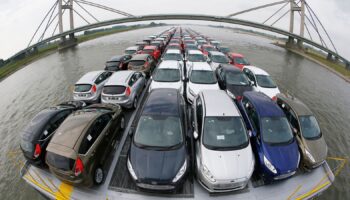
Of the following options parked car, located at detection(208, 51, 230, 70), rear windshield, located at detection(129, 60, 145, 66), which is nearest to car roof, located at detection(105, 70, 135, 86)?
rear windshield, located at detection(129, 60, 145, 66)

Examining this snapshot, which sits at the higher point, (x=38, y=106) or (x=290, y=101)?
(x=290, y=101)

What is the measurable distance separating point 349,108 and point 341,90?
4.71 m

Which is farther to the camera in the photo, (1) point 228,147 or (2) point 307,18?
(2) point 307,18

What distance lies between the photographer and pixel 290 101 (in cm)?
767

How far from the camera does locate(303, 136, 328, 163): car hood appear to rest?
5.74 meters

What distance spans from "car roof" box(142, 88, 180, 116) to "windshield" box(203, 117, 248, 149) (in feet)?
4.08

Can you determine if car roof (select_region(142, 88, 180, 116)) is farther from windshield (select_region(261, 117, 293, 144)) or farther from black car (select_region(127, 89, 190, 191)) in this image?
windshield (select_region(261, 117, 293, 144))

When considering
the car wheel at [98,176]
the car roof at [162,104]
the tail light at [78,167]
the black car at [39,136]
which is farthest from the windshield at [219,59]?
the tail light at [78,167]

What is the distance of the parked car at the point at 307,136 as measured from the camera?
575cm

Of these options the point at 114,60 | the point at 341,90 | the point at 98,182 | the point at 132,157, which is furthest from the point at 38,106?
the point at 341,90

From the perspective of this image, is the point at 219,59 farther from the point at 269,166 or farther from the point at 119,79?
the point at 269,166

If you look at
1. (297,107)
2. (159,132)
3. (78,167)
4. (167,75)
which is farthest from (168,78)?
(78,167)

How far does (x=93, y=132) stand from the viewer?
548 cm

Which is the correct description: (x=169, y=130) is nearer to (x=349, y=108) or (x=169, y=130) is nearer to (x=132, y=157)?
(x=132, y=157)
